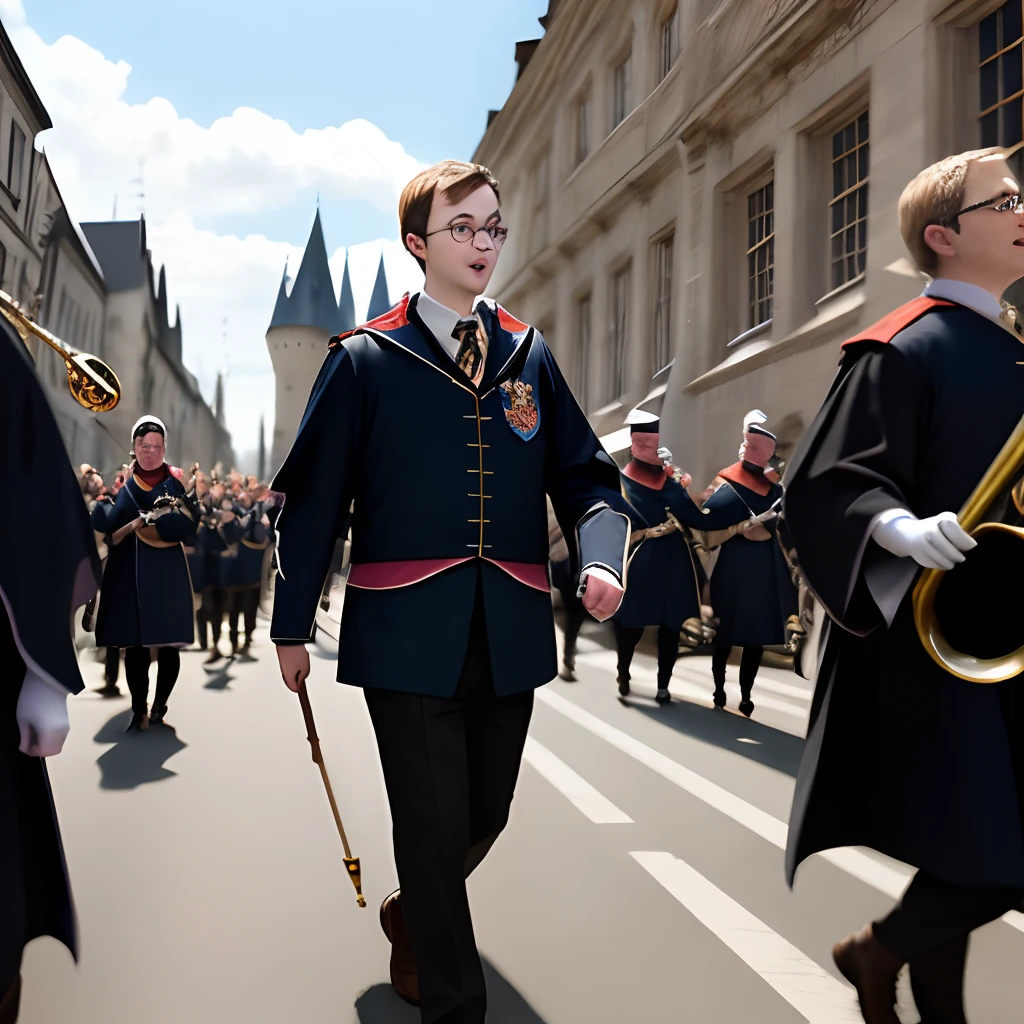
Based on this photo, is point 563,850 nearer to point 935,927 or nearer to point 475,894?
point 475,894

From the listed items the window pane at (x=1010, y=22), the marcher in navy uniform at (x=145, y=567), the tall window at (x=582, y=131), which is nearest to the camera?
the window pane at (x=1010, y=22)

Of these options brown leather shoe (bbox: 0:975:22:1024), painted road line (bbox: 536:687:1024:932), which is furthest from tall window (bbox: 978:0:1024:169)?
brown leather shoe (bbox: 0:975:22:1024)

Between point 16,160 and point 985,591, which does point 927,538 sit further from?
point 16,160

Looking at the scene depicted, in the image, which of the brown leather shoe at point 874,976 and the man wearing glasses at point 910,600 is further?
the brown leather shoe at point 874,976

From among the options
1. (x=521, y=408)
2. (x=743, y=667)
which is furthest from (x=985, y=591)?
(x=743, y=667)

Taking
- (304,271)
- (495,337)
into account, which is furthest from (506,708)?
(304,271)

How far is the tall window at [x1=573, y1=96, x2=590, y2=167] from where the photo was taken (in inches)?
336

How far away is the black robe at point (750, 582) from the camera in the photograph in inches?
285

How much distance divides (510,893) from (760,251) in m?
5.22

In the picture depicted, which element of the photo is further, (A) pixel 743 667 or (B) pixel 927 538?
(A) pixel 743 667

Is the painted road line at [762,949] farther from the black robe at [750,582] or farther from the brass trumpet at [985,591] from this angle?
the black robe at [750,582]

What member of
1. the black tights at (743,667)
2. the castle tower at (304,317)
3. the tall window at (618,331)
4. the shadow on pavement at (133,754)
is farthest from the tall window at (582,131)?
the shadow on pavement at (133,754)

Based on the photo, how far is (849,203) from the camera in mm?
6984

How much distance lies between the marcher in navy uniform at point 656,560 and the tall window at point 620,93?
6.94 feet
